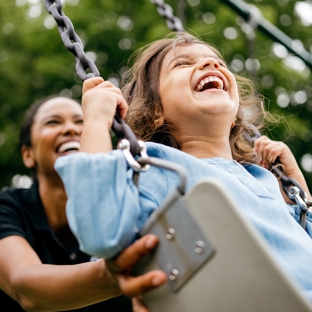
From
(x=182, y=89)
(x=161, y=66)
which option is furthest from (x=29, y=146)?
(x=182, y=89)

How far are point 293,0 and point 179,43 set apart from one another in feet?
24.8

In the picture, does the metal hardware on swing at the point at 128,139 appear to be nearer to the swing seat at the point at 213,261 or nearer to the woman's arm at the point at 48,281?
the swing seat at the point at 213,261

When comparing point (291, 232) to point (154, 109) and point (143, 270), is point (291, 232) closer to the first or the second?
point (143, 270)

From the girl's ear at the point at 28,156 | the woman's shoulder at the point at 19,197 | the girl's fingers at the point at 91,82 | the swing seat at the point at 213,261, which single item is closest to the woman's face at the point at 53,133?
the girl's ear at the point at 28,156

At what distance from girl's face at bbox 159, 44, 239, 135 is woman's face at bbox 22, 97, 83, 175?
2.95 feet

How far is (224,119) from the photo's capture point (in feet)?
4.39

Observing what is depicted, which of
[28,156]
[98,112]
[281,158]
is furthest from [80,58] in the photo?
[28,156]

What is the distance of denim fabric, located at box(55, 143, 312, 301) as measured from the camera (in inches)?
35.6

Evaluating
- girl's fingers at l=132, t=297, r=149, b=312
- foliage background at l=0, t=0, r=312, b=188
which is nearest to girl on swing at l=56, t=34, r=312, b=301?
girl's fingers at l=132, t=297, r=149, b=312

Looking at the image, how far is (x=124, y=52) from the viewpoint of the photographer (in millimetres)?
7777

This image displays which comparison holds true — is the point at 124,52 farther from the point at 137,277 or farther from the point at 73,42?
the point at 137,277

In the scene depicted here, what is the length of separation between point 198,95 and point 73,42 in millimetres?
355

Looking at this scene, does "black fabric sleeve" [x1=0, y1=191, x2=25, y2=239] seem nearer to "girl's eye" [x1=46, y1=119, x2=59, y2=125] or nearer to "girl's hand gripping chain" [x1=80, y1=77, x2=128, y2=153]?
"girl's eye" [x1=46, y1=119, x2=59, y2=125]

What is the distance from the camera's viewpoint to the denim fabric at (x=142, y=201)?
0.90 m
